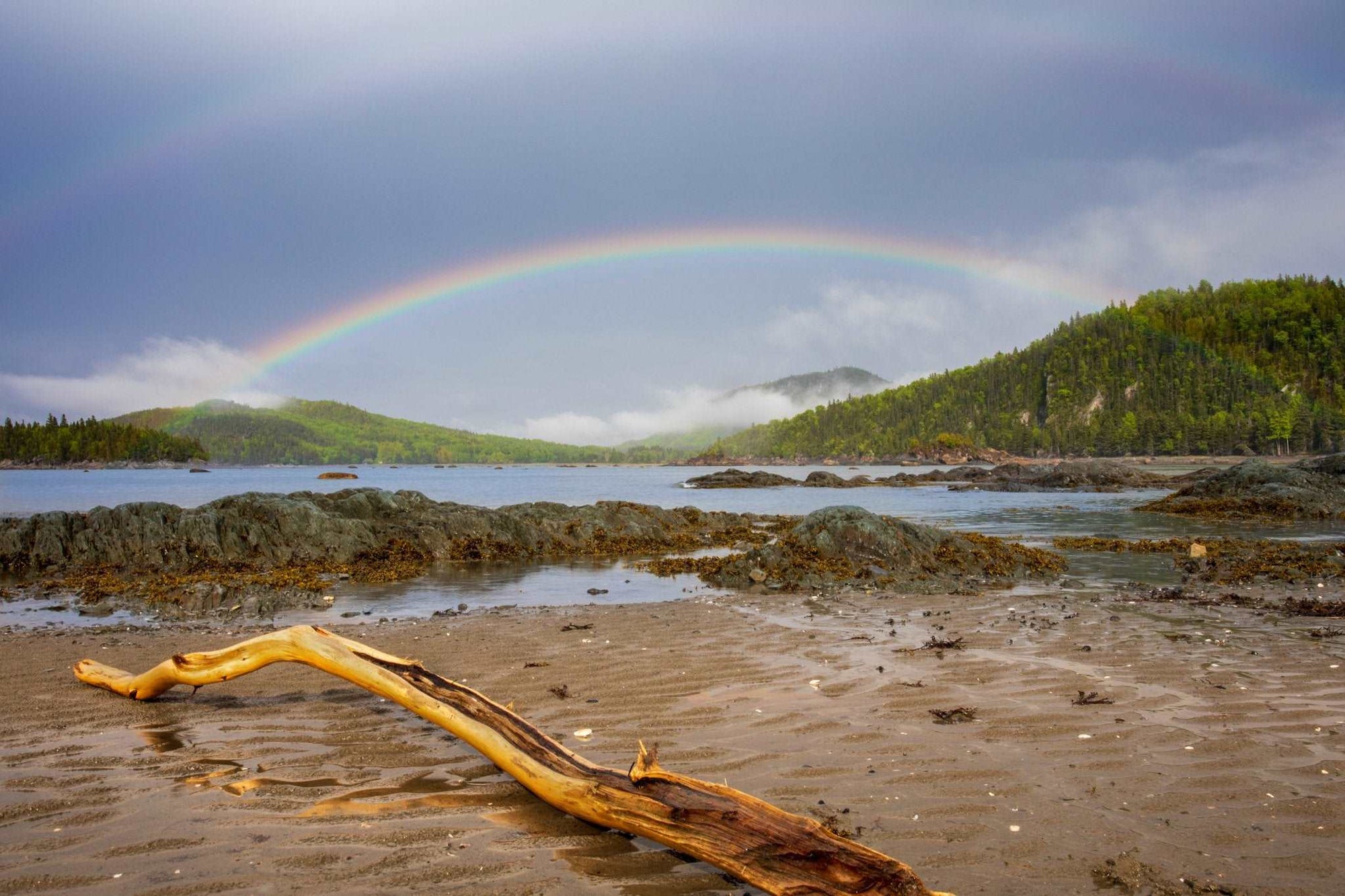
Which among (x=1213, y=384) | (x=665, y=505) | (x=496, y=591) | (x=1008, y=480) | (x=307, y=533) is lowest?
(x=665, y=505)

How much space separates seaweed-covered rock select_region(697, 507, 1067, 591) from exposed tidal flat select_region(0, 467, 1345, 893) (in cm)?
312

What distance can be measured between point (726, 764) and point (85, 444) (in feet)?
678

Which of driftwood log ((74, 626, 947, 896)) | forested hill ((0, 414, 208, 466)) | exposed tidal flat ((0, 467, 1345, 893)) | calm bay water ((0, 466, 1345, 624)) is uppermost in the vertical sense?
forested hill ((0, 414, 208, 466))

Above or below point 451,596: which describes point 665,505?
below

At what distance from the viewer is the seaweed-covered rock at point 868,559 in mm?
15422

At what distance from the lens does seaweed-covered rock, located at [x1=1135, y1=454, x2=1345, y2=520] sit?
2969 cm

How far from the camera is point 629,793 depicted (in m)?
4.36

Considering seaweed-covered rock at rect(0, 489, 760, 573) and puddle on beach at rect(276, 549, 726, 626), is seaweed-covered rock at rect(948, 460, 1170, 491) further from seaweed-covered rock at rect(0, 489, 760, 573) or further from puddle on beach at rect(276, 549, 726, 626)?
puddle on beach at rect(276, 549, 726, 626)

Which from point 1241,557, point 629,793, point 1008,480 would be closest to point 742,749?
point 629,793

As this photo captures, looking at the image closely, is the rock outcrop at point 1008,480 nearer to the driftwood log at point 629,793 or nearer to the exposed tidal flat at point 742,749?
the exposed tidal flat at point 742,749

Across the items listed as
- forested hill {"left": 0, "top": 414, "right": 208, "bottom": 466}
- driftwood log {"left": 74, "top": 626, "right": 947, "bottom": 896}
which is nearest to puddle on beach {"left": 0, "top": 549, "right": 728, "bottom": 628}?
driftwood log {"left": 74, "top": 626, "right": 947, "bottom": 896}

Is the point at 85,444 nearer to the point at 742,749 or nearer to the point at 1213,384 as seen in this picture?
the point at 742,749

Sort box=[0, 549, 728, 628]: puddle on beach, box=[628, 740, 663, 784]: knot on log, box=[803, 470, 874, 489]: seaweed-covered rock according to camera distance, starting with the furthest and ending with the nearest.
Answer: box=[803, 470, 874, 489]: seaweed-covered rock < box=[0, 549, 728, 628]: puddle on beach < box=[628, 740, 663, 784]: knot on log

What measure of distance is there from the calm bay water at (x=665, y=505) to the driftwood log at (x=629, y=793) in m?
6.63
